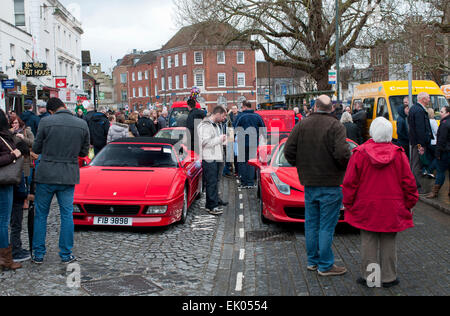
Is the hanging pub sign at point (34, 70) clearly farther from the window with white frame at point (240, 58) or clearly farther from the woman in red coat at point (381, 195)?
the window with white frame at point (240, 58)

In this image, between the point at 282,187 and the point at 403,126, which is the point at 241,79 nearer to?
the point at 403,126

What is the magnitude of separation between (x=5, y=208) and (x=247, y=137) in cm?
765

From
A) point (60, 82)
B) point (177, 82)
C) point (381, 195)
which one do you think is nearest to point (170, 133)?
point (381, 195)

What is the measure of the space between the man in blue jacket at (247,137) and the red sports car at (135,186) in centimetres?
326

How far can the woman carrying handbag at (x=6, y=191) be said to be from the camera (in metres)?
5.72

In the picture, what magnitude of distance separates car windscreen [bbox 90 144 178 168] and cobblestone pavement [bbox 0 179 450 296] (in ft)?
3.87

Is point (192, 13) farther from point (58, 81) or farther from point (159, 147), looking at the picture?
point (159, 147)

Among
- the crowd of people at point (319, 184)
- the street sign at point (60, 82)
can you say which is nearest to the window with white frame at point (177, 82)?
the street sign at point (60, 82)

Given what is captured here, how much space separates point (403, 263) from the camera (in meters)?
6.03

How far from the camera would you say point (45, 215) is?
614cm

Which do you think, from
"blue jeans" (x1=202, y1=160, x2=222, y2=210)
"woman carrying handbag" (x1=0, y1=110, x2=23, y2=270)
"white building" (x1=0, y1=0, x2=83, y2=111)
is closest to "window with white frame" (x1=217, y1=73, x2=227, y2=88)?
"white building" (x1=0, y1=0, x2=83, y2=111)

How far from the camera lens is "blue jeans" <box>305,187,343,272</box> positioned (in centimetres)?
555

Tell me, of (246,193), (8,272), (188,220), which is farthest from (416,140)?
(8,272)

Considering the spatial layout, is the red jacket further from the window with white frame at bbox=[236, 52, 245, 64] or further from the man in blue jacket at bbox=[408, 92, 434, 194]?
the window with white frame at bbox=[236, 52, 245, 64]
